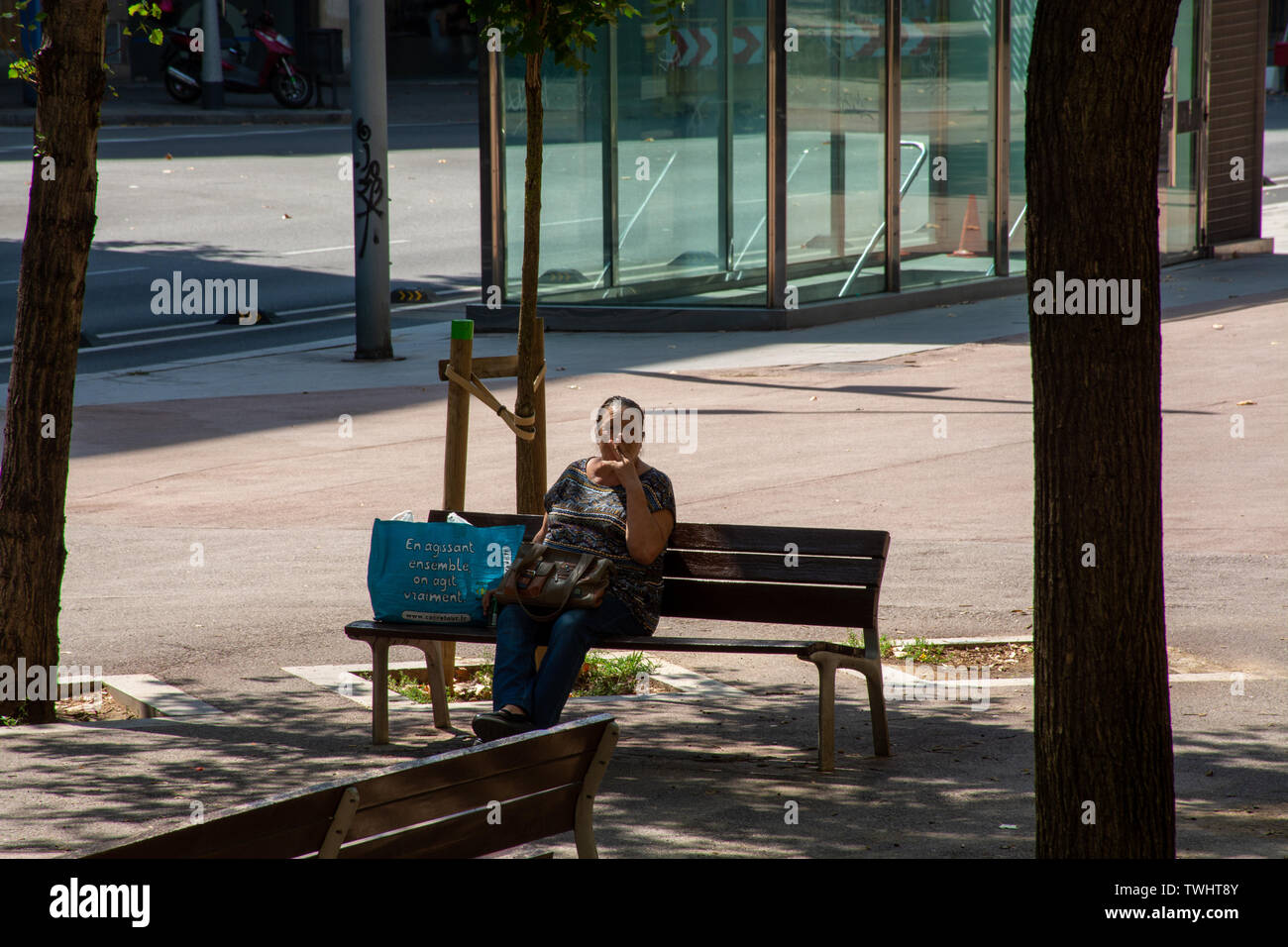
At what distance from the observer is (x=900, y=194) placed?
17938mm

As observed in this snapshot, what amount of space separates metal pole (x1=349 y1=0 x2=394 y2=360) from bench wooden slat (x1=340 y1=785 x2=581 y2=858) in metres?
11.2

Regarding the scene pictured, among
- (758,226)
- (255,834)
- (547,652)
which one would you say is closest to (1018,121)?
(758,226)

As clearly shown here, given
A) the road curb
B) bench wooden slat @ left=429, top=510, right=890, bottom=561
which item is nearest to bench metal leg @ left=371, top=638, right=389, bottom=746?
bench wooden slat @ left=429, top=510, right=890, bottom=561

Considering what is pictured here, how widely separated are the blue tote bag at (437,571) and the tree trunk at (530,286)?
2.20ft

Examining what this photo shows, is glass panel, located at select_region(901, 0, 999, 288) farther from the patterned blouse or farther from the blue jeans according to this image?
the blue jeans

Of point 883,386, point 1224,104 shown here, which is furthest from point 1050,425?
point 1224,104

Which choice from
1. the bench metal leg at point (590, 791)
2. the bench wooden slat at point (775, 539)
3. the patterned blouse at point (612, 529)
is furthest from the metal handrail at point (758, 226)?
the bench metal leg at point (590, 791)

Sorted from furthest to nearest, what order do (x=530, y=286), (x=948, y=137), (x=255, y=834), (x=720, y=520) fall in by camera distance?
(x=948, y=137), (x=720, y=520), (x=530, y=286), (x=255, y=834)

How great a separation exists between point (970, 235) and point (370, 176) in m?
7.09

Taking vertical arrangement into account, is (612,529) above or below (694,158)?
below

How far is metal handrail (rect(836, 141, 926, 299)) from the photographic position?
17656 millimetres

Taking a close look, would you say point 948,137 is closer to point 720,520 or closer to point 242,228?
point 242,228
